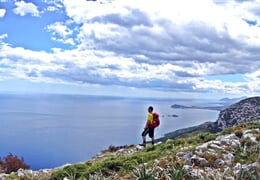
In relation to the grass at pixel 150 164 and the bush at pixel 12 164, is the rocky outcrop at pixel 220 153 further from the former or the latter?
the bush at pixel 12 164

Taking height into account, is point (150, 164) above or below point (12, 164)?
above

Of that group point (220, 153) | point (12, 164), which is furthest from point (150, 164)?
point (12, 164)

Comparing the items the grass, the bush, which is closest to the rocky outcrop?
the grass

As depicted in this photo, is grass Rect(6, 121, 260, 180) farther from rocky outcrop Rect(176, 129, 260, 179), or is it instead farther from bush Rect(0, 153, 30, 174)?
bush Rect(0, 153, 30, 174)

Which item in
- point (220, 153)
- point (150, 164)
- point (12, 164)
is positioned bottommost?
point (12, 164)

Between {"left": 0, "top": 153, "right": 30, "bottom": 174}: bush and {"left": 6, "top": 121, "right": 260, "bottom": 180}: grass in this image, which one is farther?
{"left": 0, "top": 153, "right": 30, "bottom": 174}: bush

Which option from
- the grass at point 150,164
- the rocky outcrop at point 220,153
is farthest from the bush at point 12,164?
the rocky outcrop at point 220,153

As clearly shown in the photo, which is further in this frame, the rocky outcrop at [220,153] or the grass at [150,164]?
the rocky outcrop at [220,153]

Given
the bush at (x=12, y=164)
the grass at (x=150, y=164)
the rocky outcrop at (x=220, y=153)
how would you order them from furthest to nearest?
the bush at (x=12, y=164)
the rocky outcrop at (x=220, y=153)
the grass at (x=150, y=164)

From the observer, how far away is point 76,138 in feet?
458

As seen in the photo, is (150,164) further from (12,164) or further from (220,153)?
(12,164)

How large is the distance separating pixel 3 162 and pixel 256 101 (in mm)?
67913

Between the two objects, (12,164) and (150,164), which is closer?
(150,164)

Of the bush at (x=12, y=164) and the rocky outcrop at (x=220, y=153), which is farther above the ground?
the rocky outcrop at (x=220, y=153)
